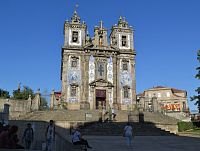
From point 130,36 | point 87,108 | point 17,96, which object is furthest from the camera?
point 17,96

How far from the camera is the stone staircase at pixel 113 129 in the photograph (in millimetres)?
28594

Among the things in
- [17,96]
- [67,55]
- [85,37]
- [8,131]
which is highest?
[85,37]

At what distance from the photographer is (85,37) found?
47.3 meters

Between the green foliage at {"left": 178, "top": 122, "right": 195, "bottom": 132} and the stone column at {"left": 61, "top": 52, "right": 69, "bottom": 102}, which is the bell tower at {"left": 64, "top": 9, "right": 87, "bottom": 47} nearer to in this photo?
the stone column at {"left": 61, "top": 52, "right": 69, "bottom": 102}

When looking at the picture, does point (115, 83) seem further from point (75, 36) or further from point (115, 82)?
point (75, 36)

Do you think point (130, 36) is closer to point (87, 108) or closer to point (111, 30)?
point (111, 30)

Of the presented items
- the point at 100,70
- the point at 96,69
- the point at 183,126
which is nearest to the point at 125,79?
the point at 100,70

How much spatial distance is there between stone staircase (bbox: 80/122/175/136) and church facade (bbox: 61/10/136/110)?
1235 cm

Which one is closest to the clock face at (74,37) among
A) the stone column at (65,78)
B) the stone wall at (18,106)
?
the stone column at (65,78)

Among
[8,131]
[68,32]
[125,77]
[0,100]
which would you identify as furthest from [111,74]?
[8,131]

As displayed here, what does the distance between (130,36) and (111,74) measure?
7.98m

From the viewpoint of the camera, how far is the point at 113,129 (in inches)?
1167

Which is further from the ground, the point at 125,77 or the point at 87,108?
the point at 125,77

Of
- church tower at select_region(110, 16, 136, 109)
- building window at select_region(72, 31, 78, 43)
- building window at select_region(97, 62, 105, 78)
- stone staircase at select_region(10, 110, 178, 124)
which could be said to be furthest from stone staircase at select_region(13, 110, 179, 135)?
building window at select_region(72, 31, 78, 43)
